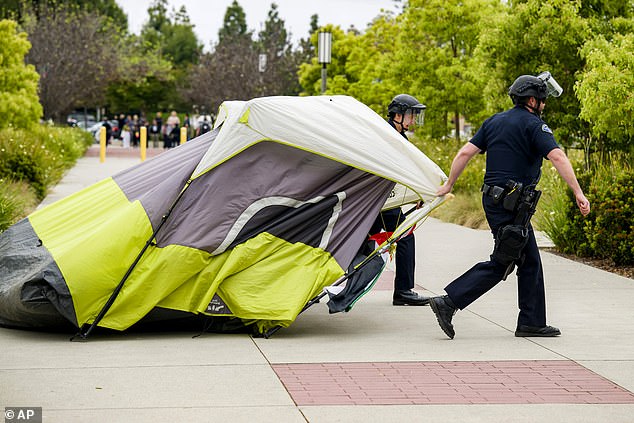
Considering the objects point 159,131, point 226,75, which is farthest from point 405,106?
point 226,75

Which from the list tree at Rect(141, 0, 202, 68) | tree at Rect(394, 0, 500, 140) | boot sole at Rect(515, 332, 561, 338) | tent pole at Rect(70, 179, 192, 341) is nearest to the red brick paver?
boot sole at Rect(515, 332, 561, 338)

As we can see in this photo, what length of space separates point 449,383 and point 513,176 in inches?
73.5

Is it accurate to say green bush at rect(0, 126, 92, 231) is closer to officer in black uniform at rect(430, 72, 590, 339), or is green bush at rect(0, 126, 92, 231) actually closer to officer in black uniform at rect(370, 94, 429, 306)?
officer in black uniform at rect(370, 94, 429, 306)

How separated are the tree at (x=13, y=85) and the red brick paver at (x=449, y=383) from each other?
1820 centimetres

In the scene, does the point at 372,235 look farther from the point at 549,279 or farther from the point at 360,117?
the point at 549,279

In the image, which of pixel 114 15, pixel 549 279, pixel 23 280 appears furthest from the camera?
pixel 114 15

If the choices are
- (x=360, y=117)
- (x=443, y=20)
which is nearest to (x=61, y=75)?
(x=443, y=20)

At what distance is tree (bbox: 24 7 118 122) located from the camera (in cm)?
4262

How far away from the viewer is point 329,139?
772 cm

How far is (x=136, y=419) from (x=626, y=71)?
8.07 meters

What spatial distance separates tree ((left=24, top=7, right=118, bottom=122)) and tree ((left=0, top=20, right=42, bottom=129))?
56.5 ft

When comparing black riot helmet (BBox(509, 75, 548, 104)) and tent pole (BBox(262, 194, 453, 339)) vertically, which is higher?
black riot helmet (BBox(509, 75, 548, 104))

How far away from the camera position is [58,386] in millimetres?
6145

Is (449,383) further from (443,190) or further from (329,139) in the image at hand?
(329,139)
